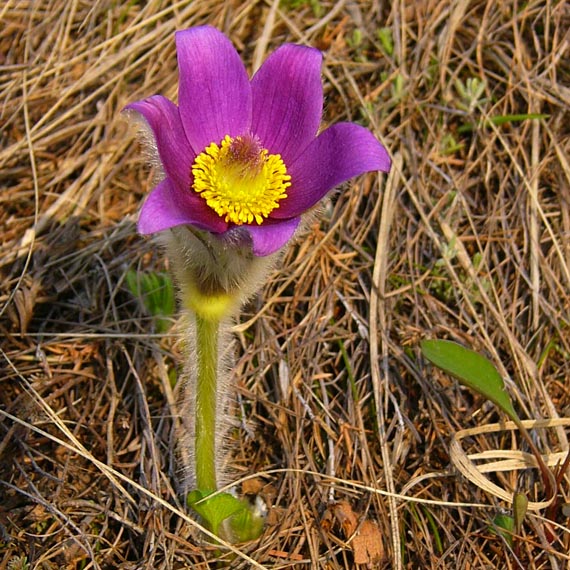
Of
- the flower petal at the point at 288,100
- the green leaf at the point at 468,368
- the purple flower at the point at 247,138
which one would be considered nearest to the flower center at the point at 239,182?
the purple flower at the point at 247,138

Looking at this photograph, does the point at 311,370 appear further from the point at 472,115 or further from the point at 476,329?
the point at 472,115

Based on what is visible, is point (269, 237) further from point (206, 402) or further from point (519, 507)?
point (519, 507)

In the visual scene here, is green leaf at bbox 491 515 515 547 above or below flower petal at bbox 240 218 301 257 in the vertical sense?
below

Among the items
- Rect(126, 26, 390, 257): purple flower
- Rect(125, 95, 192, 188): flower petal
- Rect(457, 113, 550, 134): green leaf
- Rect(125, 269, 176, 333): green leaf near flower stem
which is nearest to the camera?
Rect(125, 95, 192, 188): flower petal

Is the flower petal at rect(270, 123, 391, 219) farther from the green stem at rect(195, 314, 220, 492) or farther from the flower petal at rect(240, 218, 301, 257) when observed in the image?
the green stem at rect(195, 314, 220, 492)

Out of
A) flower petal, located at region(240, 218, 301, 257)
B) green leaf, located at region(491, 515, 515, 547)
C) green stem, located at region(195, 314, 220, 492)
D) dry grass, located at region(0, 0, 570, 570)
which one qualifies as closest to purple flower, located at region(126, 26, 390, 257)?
flower petal, located at region(240, 218, 301, 257)

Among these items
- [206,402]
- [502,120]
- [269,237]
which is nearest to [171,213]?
[269,237]
